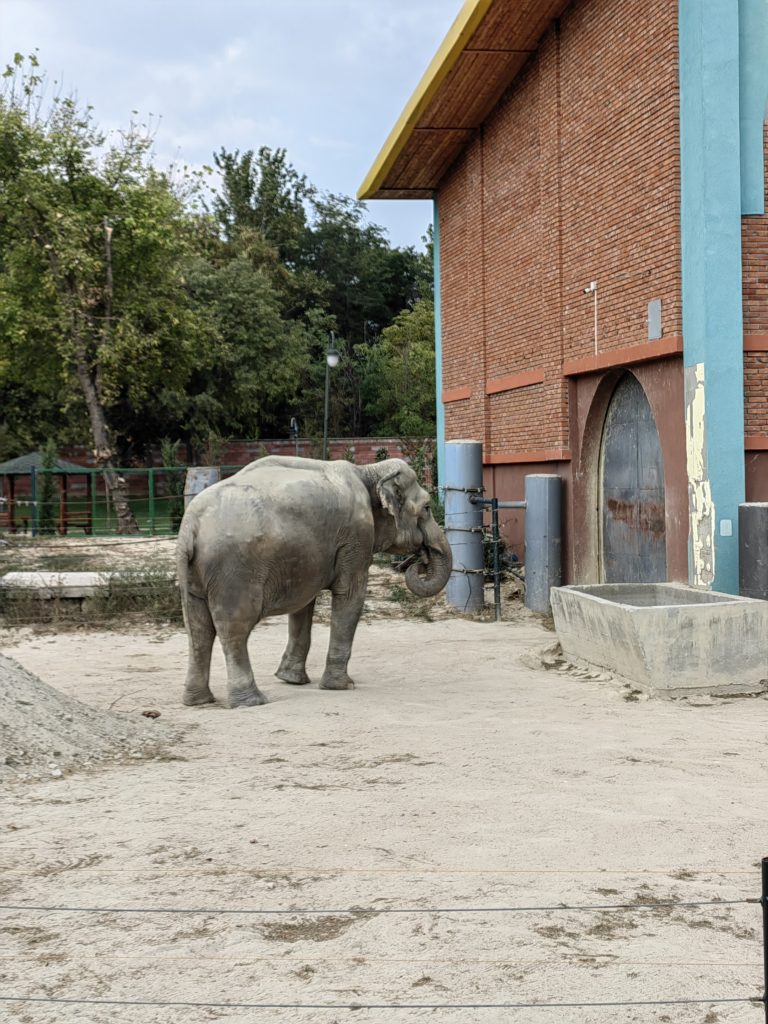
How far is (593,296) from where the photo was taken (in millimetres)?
14234

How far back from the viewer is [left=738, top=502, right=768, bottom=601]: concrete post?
1055 cm

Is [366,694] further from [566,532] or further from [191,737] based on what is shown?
[566,532]

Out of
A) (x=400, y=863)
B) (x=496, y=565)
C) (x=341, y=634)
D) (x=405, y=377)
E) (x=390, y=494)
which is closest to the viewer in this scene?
(x=400, y=863)

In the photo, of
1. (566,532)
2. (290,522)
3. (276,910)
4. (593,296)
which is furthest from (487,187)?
(276,910)

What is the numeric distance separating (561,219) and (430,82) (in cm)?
305

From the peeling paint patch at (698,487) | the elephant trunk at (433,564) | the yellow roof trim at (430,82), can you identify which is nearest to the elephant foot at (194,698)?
the elephant trunk at (433,564)

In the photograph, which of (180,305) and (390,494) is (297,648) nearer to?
(390,494)

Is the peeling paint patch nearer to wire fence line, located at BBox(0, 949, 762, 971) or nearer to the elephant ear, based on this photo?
the elephant ear

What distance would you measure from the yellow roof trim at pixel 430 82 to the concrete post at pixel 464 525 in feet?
17.3

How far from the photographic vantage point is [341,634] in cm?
977

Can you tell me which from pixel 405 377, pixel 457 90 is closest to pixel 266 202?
pixel 405 377

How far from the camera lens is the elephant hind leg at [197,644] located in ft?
30.0

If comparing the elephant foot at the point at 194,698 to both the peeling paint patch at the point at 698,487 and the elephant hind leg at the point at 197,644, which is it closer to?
the elephant hind leg at the point at 197,644

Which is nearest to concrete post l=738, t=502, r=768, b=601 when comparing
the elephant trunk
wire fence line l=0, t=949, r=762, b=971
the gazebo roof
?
the elephant trunk
